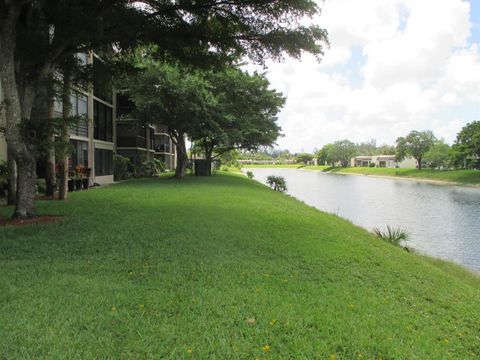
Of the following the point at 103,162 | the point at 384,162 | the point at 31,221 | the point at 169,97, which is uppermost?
the point at 169,97

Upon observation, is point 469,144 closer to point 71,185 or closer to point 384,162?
point 384,162

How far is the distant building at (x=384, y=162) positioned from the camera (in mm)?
92838

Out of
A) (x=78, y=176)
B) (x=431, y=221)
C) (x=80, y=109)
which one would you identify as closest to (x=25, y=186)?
(x=78, y=176)

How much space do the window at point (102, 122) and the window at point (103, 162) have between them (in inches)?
35.1

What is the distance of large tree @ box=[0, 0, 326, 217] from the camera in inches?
350

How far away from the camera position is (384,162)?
352 feet

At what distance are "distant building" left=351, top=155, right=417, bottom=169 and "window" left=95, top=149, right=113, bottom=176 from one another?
7589 cm

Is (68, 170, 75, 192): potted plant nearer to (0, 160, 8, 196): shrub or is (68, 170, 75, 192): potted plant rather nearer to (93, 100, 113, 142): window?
(0, 160, 8, 196): shrub

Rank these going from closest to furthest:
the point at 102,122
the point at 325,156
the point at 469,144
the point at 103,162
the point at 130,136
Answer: the point at 103,162 → the point at 102,122 → the point at 130,136 → the point at 469,144 → the point at 325,156

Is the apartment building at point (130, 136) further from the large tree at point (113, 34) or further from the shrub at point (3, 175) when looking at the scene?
the large tree at point (113, 34)

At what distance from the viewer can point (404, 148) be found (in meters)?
77.6

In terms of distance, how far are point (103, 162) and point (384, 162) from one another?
94.6 meters

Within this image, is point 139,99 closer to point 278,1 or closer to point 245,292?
point 278,1

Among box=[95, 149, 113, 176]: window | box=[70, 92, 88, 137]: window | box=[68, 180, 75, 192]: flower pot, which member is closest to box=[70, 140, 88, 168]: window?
box=[70, 92, 88, 137]: window
